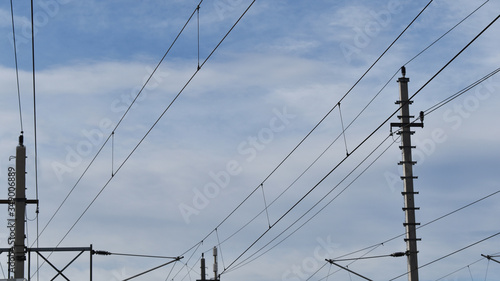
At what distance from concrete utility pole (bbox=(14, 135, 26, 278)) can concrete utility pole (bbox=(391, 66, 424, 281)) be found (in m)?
11.7

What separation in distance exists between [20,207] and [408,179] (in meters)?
12.3

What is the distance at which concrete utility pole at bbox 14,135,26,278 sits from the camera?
27.8 m

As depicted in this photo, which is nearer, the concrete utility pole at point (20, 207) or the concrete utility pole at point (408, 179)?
the concrete utility pole at point (20, 207)

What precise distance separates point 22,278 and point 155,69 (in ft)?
25.8

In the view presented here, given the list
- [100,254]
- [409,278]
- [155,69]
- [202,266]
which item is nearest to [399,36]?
[155,69]

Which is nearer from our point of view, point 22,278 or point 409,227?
point 22,278

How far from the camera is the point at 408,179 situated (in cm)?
3050

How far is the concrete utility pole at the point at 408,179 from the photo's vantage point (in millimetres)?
29266

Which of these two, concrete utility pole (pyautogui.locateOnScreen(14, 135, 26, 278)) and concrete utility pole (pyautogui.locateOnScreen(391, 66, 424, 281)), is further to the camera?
concrete utility pole (pyautogui.locateOnScreen(391, 66, 424, 281))

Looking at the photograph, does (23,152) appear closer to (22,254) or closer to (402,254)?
(22,254)

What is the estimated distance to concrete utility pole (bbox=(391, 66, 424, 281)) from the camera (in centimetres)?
2927

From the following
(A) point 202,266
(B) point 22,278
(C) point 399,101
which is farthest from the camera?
(A) point 202,266

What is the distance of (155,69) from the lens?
23734mm

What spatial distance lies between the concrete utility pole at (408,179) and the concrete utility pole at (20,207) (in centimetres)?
1165
